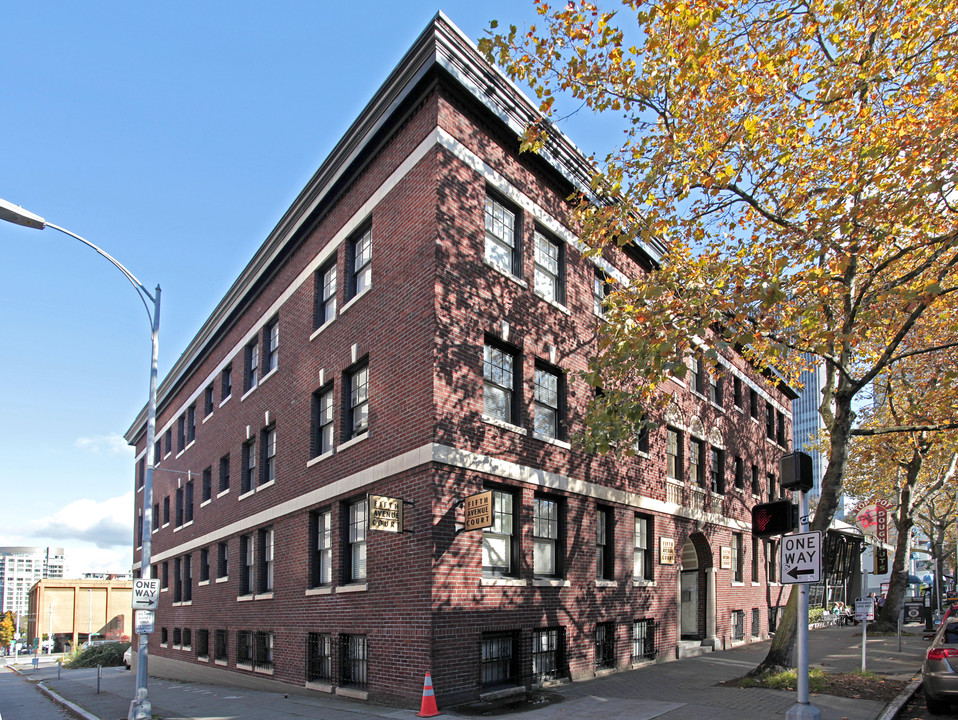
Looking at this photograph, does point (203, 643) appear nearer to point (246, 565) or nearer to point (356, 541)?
point (246, 565)

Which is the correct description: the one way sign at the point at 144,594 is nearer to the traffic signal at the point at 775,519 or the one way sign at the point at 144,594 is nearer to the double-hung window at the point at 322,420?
the double-hung window at the point at 322,420

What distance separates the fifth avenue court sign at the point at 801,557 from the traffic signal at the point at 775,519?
0.48ft

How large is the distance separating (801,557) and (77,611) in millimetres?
112139

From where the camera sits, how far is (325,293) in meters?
20.4

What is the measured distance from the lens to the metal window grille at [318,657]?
56.6 feet

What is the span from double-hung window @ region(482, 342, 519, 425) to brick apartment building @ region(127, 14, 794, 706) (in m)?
0.10

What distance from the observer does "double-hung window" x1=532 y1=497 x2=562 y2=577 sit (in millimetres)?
16406

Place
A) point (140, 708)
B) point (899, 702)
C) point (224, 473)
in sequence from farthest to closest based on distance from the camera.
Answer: point (224, 473)
point (140, 708)
point (899, 702)

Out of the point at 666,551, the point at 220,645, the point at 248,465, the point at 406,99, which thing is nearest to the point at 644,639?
the point at 666,551

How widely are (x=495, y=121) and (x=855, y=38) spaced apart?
281 inches

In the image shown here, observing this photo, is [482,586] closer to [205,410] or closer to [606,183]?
[606,183]

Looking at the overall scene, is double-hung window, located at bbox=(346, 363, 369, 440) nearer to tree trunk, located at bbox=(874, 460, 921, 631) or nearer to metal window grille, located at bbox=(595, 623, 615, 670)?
metal window grille, located at bbox=(595, 623, 615, 670)

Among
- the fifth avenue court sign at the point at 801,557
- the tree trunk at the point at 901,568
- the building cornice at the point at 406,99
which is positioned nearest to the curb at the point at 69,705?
the building cornice at the point at 406,99

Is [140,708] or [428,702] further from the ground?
[428,702]
